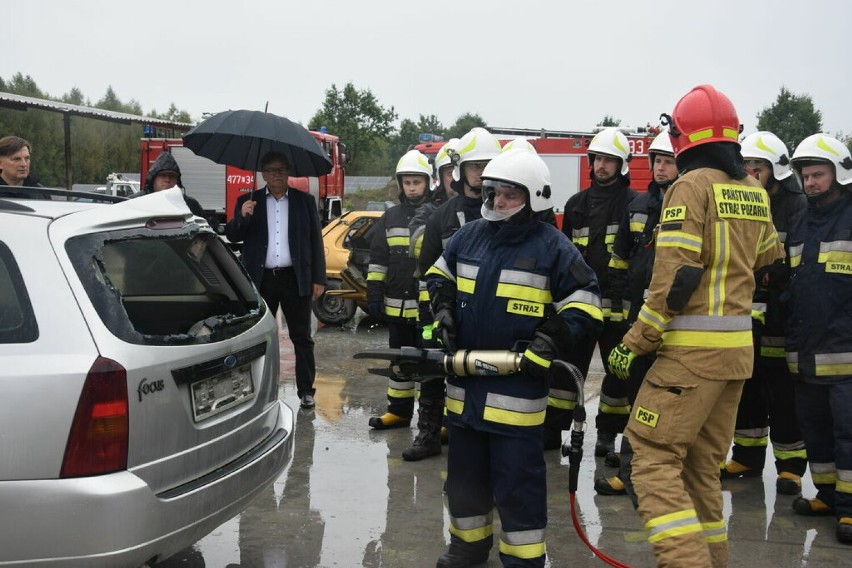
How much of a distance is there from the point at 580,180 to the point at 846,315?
1254cm

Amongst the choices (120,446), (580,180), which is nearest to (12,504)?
(120,446)

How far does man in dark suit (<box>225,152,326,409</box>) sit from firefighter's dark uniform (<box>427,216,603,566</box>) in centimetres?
289

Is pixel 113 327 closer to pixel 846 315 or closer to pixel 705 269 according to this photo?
pixel 705 269

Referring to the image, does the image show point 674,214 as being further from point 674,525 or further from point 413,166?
point 413,166

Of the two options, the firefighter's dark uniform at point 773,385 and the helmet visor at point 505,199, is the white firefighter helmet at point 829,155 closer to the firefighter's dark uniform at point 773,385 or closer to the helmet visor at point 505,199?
the firefighter's dark uniform at point 773,385

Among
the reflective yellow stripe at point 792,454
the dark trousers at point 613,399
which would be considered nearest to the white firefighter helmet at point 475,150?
the dark trousers at point 613,399

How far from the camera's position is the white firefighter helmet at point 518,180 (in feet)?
13.1

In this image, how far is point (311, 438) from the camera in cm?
634

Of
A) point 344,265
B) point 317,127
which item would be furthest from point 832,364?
point 317,127

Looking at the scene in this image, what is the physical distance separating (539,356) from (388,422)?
306cm

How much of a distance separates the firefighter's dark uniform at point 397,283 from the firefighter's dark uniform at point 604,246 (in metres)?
1.14

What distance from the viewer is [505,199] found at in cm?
401

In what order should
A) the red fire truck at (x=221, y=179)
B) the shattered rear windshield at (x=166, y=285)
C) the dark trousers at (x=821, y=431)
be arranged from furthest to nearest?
the red fire truck at (x=221, y=179), the dark trousers at (x=821, y=431), the shattered rear windshield at (x=166, y=285)

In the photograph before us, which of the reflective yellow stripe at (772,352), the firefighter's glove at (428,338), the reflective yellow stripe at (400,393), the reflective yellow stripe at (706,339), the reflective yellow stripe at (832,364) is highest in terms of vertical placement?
the reflective yellow stripe at (706,339)
